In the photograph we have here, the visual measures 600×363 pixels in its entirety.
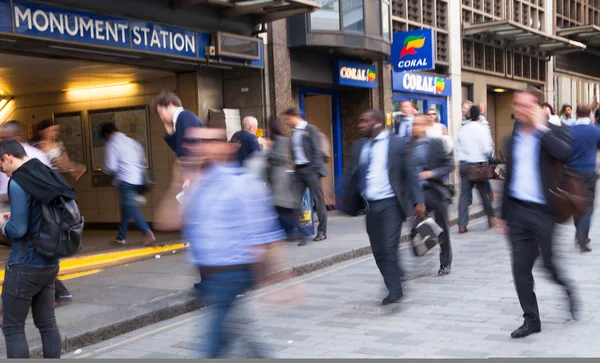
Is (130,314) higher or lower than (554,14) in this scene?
lower

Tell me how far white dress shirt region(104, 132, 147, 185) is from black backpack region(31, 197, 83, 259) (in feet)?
17.0

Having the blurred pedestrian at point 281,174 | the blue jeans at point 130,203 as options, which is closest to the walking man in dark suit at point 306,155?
the blurred pedestrian at point 281,174

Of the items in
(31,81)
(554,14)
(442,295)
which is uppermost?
(554,14)

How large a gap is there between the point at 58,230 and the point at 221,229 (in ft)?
3.79

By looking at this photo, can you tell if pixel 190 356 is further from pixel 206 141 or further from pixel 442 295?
pixel 442 295

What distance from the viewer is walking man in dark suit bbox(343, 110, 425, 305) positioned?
6422 mm

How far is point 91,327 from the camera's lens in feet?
19.1

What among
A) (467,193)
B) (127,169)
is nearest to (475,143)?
(467,193)

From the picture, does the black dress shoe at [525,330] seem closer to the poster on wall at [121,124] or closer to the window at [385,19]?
the poster on wall at [121,124]

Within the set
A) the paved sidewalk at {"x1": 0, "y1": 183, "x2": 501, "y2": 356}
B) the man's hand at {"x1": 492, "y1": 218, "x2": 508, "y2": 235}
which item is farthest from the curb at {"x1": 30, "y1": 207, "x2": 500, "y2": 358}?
the man's hand at {"x1": 492, "y1": 218, "x2": 508, "y2": 235}

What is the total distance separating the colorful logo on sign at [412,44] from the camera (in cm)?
1515

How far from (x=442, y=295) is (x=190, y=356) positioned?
274cm

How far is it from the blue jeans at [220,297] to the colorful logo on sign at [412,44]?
11.9 metres

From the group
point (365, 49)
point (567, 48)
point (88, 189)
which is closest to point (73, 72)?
point (88, 189)
